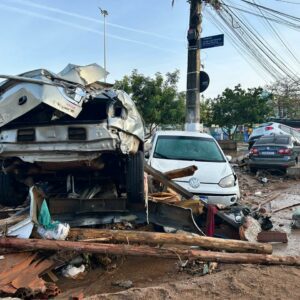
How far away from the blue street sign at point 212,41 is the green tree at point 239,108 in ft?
36.0

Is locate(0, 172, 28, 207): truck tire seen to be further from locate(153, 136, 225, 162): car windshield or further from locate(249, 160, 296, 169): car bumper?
locate(249, 160, 296, 169): car bumper

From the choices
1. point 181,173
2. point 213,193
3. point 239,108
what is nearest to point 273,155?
point 213,193

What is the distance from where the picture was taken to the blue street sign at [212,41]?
12.2 meters

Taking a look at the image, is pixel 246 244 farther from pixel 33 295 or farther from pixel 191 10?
pixel 191 10

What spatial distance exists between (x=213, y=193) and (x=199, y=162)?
3.20ft

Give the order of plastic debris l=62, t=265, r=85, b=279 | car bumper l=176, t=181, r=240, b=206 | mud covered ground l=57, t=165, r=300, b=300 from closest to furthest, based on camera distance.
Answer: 1. mud covered ground l=57, t=165, r=300, b=300
2. plastic debris l=62, t=265, r=85, b=279
3. car bumper l=176, t=181, r=240, b=206

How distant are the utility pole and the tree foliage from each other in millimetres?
26248

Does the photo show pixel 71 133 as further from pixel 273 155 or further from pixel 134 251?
pixel 273 155

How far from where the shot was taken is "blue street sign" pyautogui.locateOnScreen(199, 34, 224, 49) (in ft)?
40.1

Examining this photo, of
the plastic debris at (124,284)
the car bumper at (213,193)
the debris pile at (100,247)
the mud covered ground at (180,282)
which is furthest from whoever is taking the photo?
the car bumper at (213,193)

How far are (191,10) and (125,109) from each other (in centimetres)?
868

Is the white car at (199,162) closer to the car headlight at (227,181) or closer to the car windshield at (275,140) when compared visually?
the car headlight at (227,181)

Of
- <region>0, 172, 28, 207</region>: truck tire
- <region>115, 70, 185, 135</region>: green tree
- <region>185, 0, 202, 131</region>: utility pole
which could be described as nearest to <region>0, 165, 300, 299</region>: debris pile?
<region>0, 172, 28, 207</region>: truck tire

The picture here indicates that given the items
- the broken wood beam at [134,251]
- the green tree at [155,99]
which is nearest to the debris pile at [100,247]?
the broken wood beam at [134,251]
